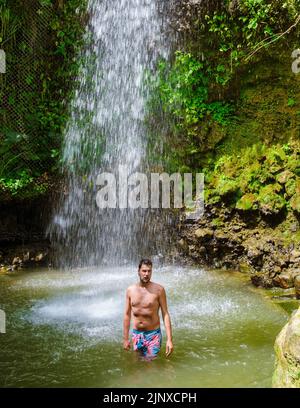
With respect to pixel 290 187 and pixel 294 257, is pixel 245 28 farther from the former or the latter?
pixel 294 257

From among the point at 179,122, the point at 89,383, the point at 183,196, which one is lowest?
the point at 89,383

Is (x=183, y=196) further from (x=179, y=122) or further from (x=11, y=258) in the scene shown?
(x=11, y=258)

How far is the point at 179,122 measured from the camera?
9.80 meters

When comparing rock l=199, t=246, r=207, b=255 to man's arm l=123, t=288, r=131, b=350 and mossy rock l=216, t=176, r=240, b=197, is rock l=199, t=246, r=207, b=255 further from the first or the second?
man's arm l=123, t=288, r=131, b=350

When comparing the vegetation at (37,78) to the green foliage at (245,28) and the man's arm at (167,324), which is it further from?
the man's arm at (167,324)

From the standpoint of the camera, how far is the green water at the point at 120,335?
4262 mm

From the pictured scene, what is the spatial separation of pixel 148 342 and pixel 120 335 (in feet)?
3.19

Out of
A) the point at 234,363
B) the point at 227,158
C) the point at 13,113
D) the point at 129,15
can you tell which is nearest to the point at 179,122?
the point at 227,158

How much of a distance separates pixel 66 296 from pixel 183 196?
3.83 m

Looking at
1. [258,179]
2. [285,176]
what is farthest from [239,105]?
[285,176]

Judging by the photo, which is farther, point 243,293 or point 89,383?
point 243,293

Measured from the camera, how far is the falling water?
1011 cm

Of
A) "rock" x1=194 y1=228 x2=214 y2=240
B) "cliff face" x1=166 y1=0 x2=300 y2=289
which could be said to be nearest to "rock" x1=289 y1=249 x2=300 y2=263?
"cliff face" x1=166 y1=0 x2=300 y2=289

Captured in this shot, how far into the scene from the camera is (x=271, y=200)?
8.48 metres
